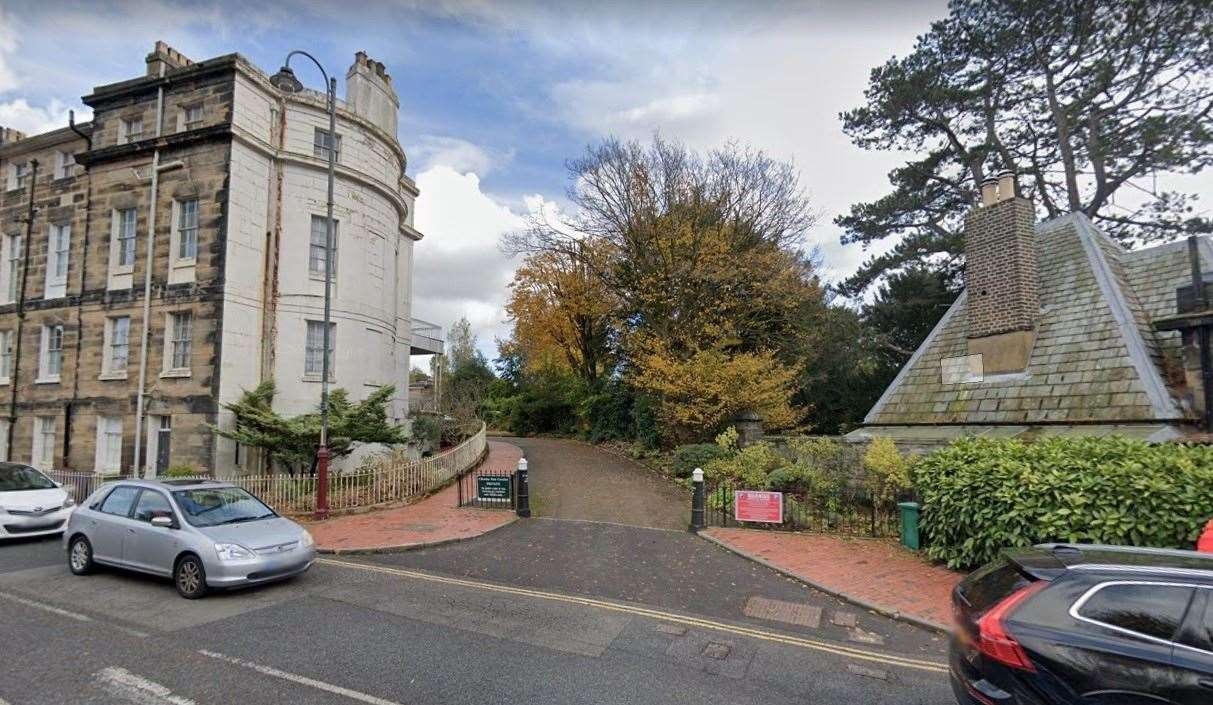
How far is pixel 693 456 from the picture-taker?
18.7 meters

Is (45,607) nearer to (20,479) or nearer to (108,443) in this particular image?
(20,479)

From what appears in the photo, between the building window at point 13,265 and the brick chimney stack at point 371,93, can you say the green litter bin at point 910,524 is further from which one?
the building window at point 13,265

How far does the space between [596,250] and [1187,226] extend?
2043 cm

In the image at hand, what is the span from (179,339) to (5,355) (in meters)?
10.5

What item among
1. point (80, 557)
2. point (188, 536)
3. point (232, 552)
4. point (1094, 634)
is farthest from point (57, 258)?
point (1094, 634)

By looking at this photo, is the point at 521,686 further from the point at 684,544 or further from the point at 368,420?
the point at 368,420

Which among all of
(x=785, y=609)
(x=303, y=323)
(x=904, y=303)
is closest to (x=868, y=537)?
(x=785, y=609)

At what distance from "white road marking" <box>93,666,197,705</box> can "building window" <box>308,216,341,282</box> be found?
15.4 meters

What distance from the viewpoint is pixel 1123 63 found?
20.5m

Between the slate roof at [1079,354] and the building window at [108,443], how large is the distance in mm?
22285

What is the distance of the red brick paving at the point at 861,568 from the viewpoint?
7.82 meters

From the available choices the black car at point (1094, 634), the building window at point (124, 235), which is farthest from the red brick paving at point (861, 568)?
the building window at point (124, 235)

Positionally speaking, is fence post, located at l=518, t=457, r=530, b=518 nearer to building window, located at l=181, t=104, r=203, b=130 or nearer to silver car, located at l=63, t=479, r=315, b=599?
silver car, located at l=63, t=479, r=315, b=599

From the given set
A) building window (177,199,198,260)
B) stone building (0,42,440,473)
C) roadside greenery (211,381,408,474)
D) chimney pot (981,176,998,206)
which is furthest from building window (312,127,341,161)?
chimney pot (981,176,998,206)
